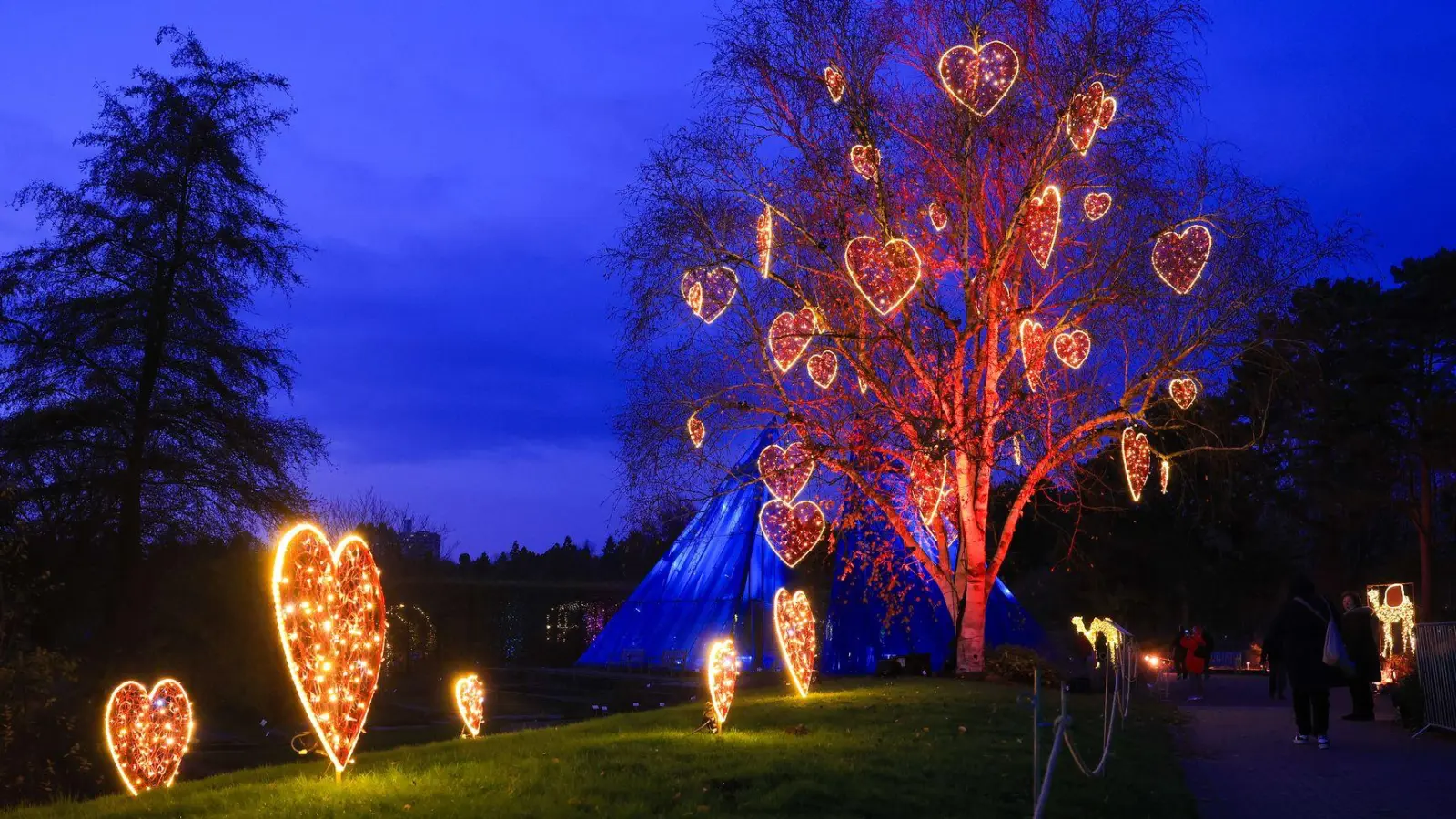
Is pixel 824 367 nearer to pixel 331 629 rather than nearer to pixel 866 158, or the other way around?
pixel 866 158

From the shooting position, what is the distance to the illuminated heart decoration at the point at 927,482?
16.5m

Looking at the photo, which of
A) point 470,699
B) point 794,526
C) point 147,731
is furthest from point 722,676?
point 794,526

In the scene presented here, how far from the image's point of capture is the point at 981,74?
1570 cm

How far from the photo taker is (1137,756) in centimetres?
1041

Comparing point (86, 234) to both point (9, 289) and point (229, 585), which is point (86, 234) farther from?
point (229, 585)

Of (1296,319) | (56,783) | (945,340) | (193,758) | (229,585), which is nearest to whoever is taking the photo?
(56,783)

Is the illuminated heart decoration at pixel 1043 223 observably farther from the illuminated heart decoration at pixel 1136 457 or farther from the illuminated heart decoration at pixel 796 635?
the illuminated heart decoration at pixel 796 635

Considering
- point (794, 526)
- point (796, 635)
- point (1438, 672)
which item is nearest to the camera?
point (1438, 672)

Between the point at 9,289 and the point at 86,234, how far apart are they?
1177 millimetres

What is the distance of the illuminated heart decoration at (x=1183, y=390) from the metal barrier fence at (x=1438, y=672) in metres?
4.06

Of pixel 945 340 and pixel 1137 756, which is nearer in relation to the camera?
pixel 1137 756

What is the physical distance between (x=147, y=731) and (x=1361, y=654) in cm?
1174

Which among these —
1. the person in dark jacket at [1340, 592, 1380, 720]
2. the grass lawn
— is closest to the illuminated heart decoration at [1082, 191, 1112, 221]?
the person in dark jacket at [1340, 592, 1380, 720]

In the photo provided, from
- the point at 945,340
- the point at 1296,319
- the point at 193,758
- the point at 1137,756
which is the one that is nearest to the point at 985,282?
the point at 945,340
